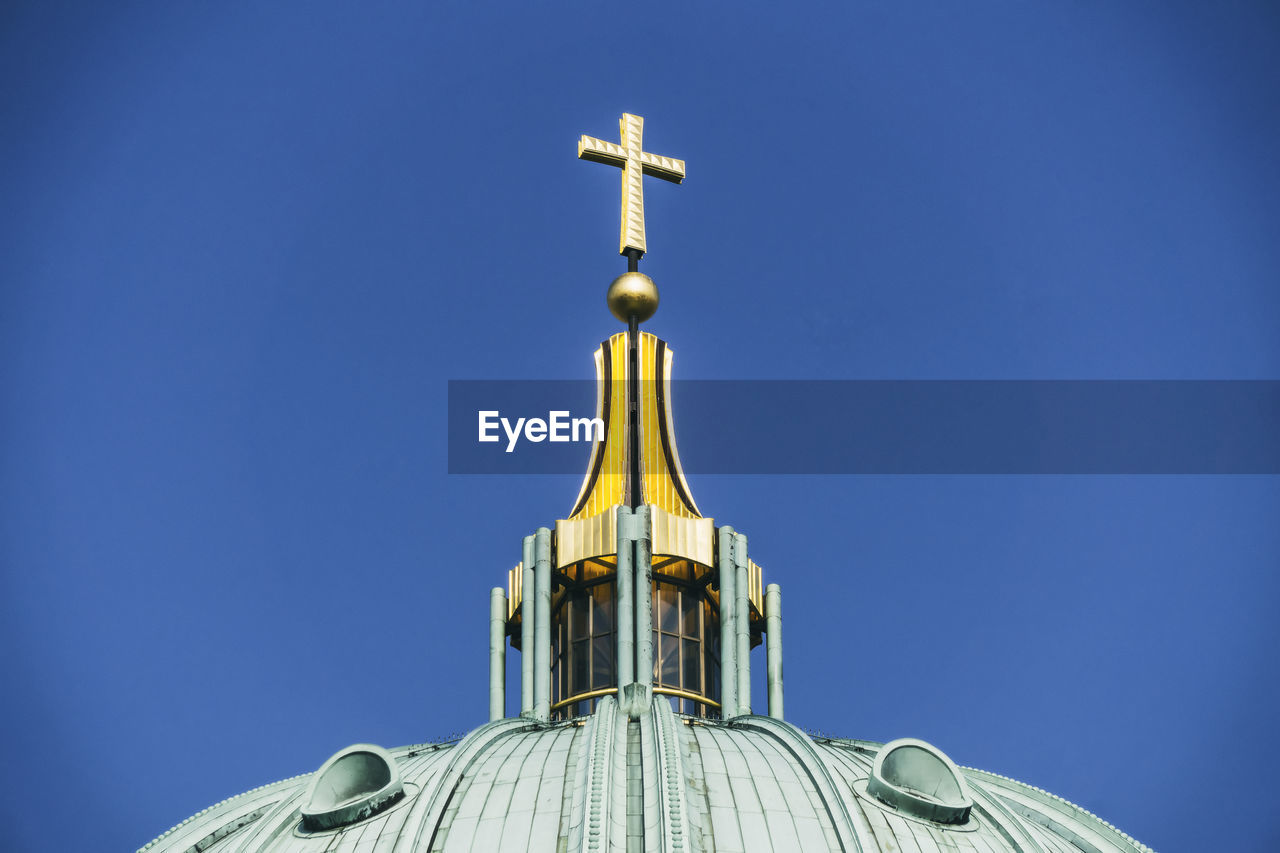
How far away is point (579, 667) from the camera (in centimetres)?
7175

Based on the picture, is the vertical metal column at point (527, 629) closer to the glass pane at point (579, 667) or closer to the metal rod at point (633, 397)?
the glass pane at point (579, 667)

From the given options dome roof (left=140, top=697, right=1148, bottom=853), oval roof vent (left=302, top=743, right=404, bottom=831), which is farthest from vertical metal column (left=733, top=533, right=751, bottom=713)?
oval roof vent (left=302, top=743, right=404, bottom=831)

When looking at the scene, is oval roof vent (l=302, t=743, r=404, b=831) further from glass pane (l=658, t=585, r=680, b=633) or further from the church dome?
glass pane (l=658, t=585, r=680, b=633)

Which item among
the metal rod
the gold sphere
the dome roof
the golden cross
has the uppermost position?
the golden cross

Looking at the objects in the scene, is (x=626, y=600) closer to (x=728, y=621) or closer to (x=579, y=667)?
(x=579, y=667)

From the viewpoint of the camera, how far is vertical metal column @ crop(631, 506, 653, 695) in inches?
2694

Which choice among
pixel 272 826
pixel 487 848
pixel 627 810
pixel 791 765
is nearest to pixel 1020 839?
pixel 791 765

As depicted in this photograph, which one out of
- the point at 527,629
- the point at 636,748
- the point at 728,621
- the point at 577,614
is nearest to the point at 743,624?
the point at 728,621

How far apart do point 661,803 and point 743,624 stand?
19.1 m

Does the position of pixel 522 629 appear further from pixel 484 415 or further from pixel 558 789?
pixel 558 789

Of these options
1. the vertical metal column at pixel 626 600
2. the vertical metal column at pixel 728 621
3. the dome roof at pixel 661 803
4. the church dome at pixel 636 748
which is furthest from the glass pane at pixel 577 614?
the dome roof at pixel 661 803

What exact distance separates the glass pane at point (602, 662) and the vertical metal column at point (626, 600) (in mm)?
2226

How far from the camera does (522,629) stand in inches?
2879

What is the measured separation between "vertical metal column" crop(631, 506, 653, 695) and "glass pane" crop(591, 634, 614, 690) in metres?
1.69
